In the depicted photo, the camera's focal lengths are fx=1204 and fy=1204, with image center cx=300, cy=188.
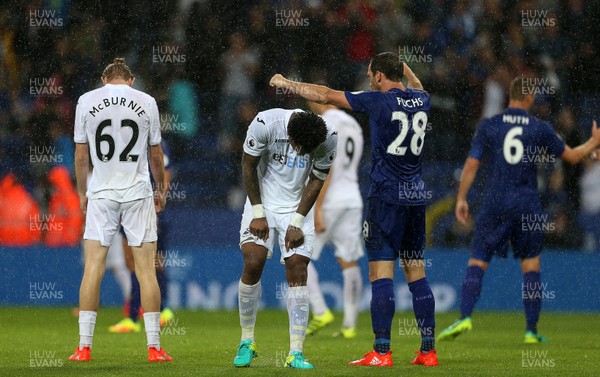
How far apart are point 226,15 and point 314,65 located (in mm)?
1529

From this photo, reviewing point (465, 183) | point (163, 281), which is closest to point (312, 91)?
point (465, 183)

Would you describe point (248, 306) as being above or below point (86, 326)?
above

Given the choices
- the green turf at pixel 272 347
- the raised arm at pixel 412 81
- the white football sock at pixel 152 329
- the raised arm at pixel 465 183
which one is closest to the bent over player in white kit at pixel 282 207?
the green turf at pixel 272 347

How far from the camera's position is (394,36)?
55.6 feet

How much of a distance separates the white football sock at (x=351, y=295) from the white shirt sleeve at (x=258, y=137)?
413 centimetres

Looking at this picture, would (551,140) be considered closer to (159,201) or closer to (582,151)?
(582,151)

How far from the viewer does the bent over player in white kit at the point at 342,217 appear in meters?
12.1

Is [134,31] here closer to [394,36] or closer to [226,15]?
[226,15]

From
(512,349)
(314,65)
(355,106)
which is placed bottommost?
(512,349)

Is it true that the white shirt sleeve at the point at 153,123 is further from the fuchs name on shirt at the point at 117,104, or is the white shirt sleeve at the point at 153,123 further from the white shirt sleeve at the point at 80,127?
the white shirt sleeve at the point at 80,127

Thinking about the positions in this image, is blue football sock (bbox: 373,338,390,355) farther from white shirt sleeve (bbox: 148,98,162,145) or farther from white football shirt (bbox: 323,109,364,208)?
white football shirt (bbox: 323,109,364,208)

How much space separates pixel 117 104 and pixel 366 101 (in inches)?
71.8

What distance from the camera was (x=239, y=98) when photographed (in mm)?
16422

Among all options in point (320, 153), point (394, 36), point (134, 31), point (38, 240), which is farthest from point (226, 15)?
point (320, 153)
